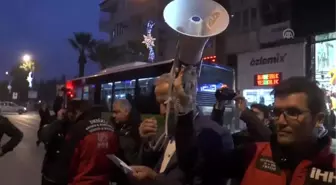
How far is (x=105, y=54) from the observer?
45812 mm

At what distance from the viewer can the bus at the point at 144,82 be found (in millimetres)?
12594

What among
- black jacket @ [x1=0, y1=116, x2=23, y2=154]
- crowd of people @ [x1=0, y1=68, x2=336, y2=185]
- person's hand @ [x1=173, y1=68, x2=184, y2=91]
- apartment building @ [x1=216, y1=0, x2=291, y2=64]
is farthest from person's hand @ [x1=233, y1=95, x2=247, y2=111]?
apartment building @ [x1=216, y1=0, x2=291, y2=64]

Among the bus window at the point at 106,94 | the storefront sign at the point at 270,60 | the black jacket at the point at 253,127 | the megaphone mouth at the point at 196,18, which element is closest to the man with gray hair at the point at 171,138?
the megaphone mouth at the point at 196,18

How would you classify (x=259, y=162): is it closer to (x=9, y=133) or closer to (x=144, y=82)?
(x=9, y=133)

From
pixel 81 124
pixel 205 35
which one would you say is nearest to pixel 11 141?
pixel 81 124

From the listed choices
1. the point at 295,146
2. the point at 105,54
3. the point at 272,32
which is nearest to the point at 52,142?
the point at 295,146

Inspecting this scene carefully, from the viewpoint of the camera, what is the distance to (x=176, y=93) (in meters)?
2.31

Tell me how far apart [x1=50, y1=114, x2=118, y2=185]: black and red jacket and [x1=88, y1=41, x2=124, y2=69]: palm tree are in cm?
4011

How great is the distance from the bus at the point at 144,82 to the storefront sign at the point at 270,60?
677cm

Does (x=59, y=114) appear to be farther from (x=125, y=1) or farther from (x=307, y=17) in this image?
(x=125, y=1)

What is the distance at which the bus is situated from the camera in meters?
12.6

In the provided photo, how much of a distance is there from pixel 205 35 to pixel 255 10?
84.6ft

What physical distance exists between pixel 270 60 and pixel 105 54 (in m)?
27.6

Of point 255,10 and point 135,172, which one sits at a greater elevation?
point 255,10
